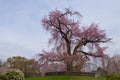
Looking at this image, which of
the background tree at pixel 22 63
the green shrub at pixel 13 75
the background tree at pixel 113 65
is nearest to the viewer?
the green shrub at pixel 13 75

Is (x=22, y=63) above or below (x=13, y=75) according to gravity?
above

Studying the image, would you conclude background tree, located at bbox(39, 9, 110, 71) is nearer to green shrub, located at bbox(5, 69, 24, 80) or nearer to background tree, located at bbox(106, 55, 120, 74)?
green shrub, located at bbox(5, 69, 24, 80)

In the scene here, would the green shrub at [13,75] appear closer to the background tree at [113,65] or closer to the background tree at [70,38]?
the background tree at [70,38]

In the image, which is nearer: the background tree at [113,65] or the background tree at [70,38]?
the background tree at [70,38]

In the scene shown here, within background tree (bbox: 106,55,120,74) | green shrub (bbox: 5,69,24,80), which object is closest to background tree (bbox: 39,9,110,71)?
green shrub (bbox: 5,69,24,80)

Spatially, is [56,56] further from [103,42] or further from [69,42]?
[103,42]

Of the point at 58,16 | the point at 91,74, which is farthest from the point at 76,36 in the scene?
the point at 91,74

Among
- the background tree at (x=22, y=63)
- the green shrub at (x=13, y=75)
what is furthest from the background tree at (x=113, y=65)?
the green shrub at (x=13, y=75)

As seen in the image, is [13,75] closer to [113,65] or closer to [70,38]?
[70,38]

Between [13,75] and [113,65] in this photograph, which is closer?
[13,75]

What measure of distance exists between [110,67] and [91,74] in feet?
96.7

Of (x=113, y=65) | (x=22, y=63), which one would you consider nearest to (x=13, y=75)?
(x=22, y=63)

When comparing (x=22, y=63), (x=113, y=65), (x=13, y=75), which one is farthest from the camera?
(x=113, y=65)

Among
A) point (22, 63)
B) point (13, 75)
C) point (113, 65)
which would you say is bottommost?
point (13, 75)
